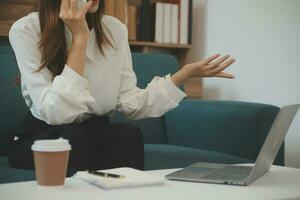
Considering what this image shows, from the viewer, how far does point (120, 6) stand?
2.63 m

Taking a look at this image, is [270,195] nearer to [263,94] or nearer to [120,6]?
[263,94]

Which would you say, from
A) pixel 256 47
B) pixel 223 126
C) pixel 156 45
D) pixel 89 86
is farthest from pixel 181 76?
pixel 156 45

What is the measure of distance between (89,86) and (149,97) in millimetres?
198

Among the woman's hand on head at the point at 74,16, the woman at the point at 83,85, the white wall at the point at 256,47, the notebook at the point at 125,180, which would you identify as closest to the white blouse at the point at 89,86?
the woman at the point at 83,85

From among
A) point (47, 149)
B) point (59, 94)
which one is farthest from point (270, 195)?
point (59, 94)

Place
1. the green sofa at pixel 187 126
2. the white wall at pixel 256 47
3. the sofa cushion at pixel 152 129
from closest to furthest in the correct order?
the green sofa at pixel 187 126
the sofa cushion at pixel 152 129
the white wall at pixel 256 47

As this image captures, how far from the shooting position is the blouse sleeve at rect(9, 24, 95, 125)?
51.4 inches

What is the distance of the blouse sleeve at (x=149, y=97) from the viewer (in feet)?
5.17

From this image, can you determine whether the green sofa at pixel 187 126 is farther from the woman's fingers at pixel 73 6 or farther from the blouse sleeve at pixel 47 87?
the woman's fingers at pixel 73 6

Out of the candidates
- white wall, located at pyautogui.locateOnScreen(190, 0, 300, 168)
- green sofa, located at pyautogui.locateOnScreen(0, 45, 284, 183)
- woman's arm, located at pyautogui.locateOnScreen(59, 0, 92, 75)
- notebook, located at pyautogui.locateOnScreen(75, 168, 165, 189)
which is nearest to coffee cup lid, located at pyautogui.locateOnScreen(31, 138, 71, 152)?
notebook, located at pyautogui.locateOnScreen(75, 168, 165, 189)

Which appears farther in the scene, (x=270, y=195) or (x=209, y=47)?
(x=209, y=47)

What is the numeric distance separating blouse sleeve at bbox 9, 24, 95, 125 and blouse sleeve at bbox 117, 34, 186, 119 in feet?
0.88

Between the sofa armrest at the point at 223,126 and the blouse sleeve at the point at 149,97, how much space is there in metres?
0.43

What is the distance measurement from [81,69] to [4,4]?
1.28 metres
